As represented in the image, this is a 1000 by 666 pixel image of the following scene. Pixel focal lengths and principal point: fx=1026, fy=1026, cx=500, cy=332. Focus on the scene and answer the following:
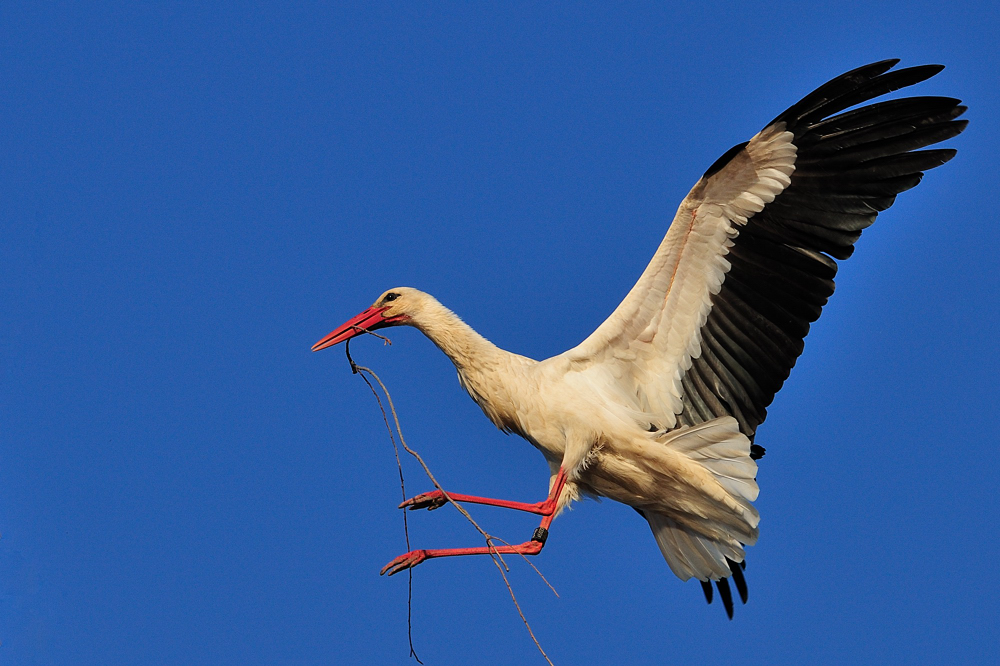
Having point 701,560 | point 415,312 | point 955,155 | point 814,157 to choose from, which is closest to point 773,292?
point 814,157

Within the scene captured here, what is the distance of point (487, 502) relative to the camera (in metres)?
6.16

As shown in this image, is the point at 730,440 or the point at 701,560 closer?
the point at 730,440

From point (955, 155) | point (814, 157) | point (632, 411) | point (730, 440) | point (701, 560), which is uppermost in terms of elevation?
point (814, 157)

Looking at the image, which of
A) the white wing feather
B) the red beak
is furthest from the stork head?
the white wing feather

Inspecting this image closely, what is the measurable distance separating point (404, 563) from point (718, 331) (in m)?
2.65

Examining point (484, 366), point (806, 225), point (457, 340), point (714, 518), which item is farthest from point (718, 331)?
point (457, 340)

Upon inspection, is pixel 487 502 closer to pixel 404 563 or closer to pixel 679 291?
pixel 404 563

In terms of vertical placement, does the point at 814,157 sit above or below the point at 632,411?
above

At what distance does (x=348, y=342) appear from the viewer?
685cm

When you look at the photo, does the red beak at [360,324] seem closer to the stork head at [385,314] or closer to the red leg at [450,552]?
the stork head at [385,314]

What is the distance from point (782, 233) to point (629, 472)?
6.04 ft

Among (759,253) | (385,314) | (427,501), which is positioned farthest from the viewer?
(385,314)

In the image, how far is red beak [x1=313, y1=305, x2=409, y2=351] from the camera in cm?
704

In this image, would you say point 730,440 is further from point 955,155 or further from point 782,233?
point 955,155
